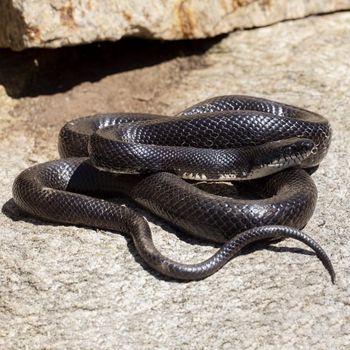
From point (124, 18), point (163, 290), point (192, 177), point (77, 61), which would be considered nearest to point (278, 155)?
point (192, 177)

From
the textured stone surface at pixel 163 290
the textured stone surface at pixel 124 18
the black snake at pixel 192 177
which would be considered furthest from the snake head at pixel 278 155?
the textured stone surface at pixel 124 18

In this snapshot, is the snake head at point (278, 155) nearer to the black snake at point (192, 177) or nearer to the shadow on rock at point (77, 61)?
the black snake at point (192, 177)

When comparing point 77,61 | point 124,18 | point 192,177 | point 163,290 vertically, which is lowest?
point 163,290

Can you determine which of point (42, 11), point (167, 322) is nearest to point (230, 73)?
point (42, 11)

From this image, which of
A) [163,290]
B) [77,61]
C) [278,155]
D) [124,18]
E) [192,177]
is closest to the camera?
[163,290]

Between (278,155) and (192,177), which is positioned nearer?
(278,155)

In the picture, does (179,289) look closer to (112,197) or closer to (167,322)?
(167,322)

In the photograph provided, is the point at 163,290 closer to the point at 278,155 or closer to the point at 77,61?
the point at 278,155
